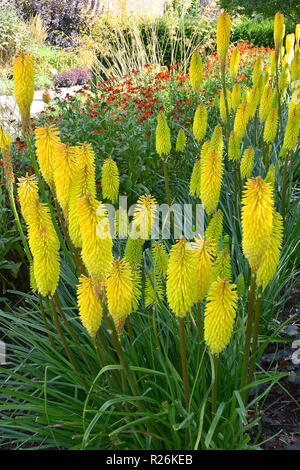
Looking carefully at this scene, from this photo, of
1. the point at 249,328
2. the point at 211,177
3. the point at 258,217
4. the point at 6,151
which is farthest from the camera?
the point at 6,151

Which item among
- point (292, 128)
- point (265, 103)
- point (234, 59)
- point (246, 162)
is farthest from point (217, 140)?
point (234, 59)

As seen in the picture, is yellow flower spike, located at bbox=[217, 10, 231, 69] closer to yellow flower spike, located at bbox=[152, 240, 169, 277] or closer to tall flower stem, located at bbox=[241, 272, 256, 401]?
yellow flower spike, located at bbox=[152, 240, 169, 277]

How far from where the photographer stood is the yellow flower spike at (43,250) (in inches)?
58.6

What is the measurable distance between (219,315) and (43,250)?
60 centimetres

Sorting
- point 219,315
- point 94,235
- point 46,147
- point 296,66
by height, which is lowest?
point 219,315

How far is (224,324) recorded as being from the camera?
4.54 ft

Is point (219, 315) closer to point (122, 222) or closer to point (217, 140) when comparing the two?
point (122, 222)

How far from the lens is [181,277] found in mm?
1360

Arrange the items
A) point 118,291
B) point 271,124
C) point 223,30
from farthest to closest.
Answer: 1. point 223,30
2. point 271,124
3. point 118,291

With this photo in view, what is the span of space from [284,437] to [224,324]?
3.62 ft

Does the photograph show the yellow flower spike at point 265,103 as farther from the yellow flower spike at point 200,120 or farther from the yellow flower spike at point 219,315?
the yellow flower spike at point 219,315

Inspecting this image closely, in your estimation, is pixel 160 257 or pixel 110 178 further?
pixel 110 178

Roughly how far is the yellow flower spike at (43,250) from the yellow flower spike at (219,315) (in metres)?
0.53
